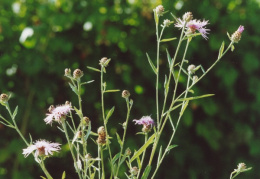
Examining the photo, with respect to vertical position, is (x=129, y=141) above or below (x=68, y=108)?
below

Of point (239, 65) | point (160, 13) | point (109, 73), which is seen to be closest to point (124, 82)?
point (109, 73)

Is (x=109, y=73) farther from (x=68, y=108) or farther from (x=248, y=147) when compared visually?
(x=68, y=108)

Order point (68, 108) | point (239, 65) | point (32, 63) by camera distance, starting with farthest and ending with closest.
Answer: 1. point (239, 65)
2. point (32, 63)
3. point (68, 108)

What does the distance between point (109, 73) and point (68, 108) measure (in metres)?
0.91

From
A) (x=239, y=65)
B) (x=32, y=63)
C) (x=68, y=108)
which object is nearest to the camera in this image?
(x=68, y=108)

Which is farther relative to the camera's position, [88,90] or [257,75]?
[257,75]

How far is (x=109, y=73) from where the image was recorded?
1.80 m

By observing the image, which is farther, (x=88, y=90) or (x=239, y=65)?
(x=239, y=65)

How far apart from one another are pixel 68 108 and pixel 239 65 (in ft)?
3.79

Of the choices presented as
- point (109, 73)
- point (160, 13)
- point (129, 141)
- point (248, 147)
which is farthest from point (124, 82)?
point (160, 13)

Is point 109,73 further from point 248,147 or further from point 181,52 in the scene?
point 248,147

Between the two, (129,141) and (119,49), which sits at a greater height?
(119,49)

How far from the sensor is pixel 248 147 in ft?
6.47

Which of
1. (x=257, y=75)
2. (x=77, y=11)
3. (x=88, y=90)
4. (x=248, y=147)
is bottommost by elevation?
(x=248, y=147)
